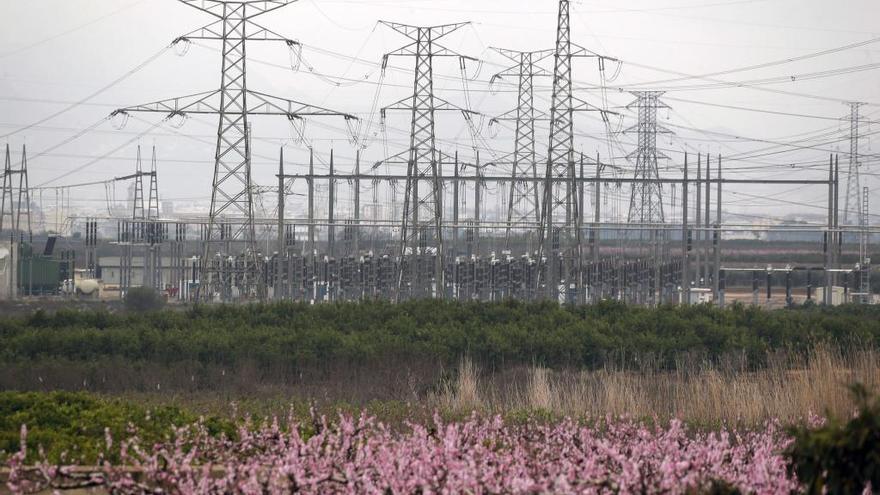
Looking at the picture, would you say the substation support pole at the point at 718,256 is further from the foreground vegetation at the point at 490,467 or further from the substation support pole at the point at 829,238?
the foreground vegetation at the point at 490,467

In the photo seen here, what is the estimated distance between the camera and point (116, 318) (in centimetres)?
2158

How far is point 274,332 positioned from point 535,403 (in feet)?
22.3

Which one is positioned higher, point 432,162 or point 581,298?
point 432,162

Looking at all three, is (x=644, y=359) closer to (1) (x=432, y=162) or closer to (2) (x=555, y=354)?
(2) (x=555, y=354)

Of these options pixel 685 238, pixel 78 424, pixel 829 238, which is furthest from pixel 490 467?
pixel 829 238

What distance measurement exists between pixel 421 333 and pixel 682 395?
5.74 meters

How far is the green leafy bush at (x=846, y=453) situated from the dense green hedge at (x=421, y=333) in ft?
39.9

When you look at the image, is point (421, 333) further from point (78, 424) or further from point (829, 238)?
point (829, 238)

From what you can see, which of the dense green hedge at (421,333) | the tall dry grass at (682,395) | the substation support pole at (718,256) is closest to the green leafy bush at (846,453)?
the tall dry grass at (682,395)

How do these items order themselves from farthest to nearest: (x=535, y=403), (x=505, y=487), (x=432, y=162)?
(x=432, y=162), (x=535, y=403), (x=505, y=487)

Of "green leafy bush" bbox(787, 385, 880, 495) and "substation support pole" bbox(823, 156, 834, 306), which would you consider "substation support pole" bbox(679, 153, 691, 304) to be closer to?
"substation support pole" bbox(823, 156, 834, 306)

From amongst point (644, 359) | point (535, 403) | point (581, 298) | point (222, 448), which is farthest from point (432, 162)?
point (222, 448)

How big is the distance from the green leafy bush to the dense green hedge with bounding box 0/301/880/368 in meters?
12.2

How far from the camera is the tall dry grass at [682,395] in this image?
41.2 feet
